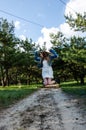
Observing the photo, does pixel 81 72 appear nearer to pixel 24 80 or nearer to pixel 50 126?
pixel 24 80

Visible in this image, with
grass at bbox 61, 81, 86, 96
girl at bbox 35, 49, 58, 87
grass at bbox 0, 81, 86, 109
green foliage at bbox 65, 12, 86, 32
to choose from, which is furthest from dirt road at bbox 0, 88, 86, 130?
green foliage at bbox 65, 12, 86, 32

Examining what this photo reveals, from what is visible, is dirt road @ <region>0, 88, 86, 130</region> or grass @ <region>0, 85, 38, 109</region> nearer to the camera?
dirt road @ <region>0, 88, 86, 130</region>

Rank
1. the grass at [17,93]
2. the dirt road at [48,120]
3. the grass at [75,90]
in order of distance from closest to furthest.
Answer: the dirt road at [48,120] < the grass at [17,93] < the grass at [75,90]

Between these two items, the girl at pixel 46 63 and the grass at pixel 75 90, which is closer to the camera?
the grass at pixel 75 90

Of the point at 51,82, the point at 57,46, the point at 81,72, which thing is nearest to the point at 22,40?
the point at 57,46

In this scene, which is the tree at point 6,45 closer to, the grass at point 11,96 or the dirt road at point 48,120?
the grass at point 11,96

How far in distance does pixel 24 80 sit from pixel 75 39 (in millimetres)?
28698

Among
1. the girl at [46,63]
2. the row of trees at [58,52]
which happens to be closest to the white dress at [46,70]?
the girl at [46,63]

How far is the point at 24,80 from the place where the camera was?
8312 centimetres

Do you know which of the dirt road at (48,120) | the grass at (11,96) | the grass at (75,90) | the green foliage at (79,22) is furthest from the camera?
the green foliage at (79,22)

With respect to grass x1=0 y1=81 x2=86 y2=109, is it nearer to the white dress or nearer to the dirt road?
the white dress

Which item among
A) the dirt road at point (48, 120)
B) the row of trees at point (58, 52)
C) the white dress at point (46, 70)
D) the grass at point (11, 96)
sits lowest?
the dirt road at point (48, 120)

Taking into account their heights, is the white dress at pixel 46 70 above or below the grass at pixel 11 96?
above

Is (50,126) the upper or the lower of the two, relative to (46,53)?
lower
